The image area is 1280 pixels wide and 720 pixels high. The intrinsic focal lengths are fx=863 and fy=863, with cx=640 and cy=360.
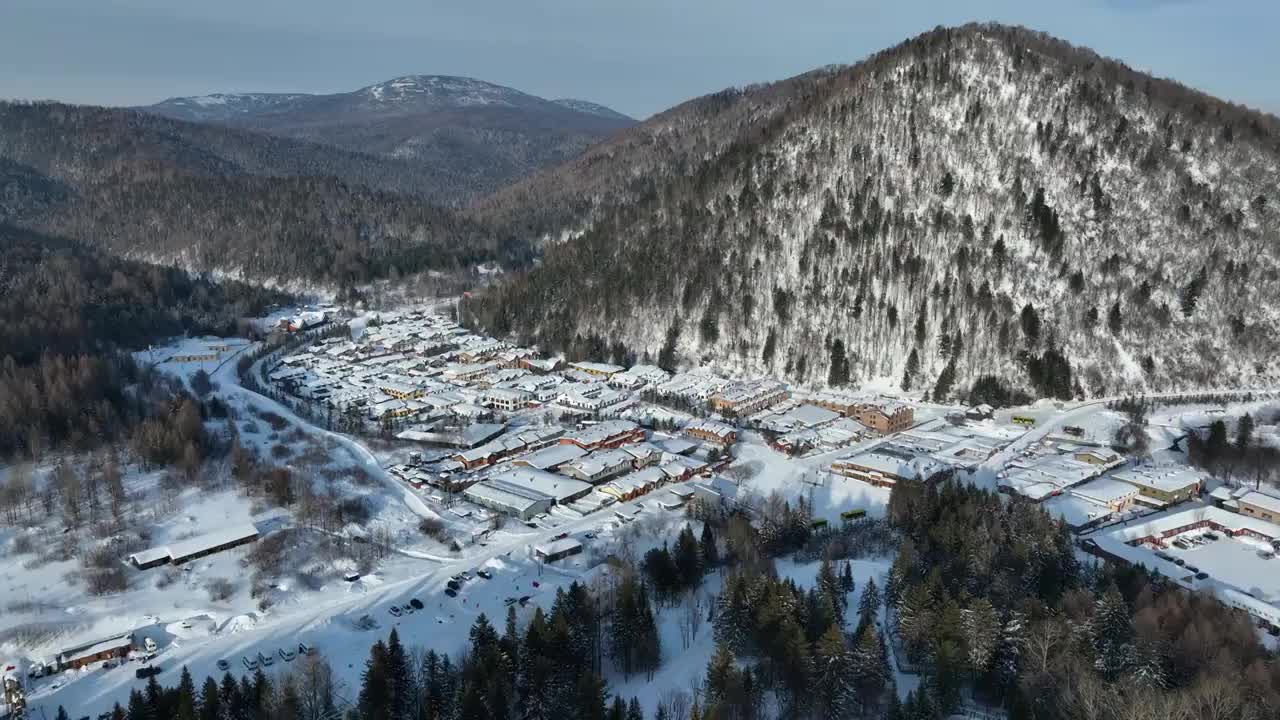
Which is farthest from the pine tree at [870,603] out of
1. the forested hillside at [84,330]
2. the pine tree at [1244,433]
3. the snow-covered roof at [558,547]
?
the forested hillside at [84,330]

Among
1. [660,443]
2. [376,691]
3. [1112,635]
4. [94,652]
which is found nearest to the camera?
[376,691]

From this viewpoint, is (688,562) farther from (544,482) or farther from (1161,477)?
(1161,477)

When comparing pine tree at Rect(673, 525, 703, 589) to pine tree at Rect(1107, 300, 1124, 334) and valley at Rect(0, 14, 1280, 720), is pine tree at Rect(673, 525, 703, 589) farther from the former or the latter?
pine tree at Rect(1107, 300, 1124, 334)

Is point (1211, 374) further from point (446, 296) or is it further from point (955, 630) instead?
point (446, 296)

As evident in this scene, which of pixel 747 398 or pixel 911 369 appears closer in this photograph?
pixel 747 398

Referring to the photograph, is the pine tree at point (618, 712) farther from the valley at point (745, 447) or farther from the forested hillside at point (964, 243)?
the forested hillside at point (964, 243)

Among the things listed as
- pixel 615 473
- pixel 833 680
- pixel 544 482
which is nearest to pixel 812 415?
pixel 615 473

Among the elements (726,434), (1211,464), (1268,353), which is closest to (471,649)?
(726,434)

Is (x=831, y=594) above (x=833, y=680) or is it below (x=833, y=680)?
above
